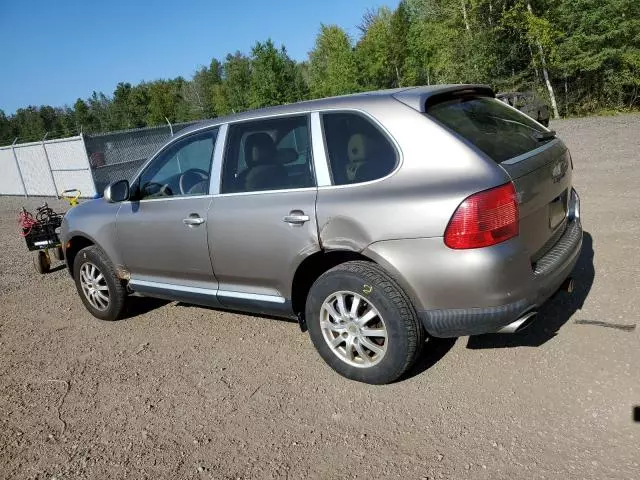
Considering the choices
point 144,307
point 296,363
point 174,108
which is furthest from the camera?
point 174,108

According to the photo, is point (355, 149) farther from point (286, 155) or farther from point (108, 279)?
point (108, 279)

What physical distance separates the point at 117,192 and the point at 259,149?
4.92ft

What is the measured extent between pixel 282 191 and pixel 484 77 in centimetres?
2917

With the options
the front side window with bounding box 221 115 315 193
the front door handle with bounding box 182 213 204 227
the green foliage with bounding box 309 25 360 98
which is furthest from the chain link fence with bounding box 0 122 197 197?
the green foliage with bounding box 309 25 360 98

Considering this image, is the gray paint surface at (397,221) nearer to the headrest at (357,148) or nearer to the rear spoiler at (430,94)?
the rear spoiler at (430,94)

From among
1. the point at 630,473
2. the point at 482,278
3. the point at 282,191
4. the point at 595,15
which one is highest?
the point at 595,15

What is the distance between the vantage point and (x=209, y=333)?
4621 mm

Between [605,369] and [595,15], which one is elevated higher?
[595,15]

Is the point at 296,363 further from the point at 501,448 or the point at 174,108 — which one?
the point at 174,108

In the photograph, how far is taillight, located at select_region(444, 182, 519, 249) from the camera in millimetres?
2760

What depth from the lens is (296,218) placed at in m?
3.37

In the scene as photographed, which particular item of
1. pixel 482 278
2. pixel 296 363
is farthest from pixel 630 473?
pixel 296 363

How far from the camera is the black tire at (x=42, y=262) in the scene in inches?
292

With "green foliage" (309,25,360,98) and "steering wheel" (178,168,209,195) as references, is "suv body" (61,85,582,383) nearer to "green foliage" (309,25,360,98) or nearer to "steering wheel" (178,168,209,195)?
"steering wheel" (178,168,209,195)
